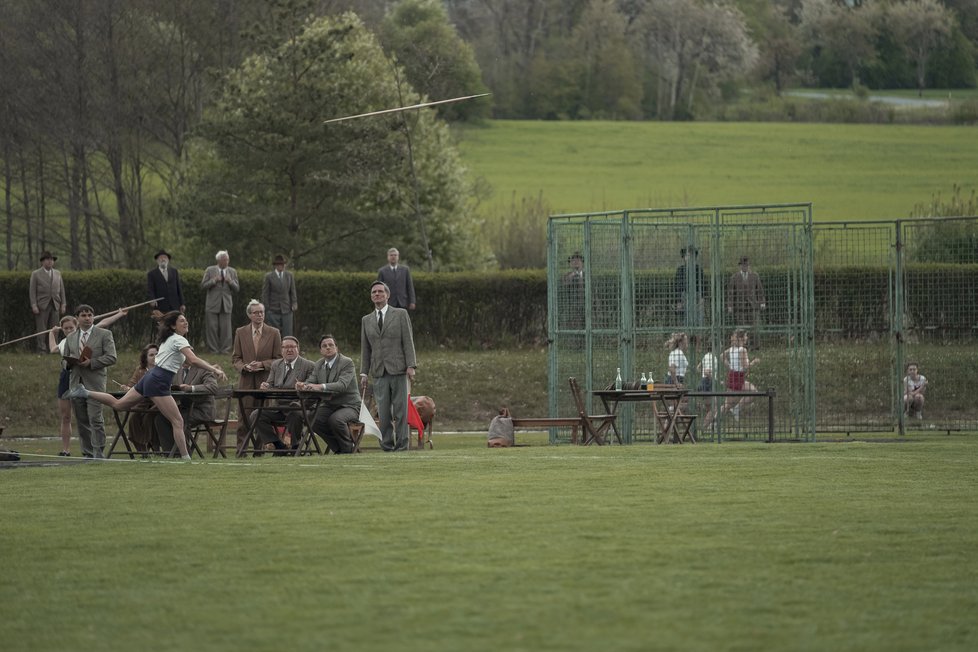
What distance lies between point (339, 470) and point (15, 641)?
26.0ft

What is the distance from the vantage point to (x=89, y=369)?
1859cm

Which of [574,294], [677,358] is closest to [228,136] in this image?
[574,294]

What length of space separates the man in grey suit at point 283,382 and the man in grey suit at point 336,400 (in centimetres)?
31

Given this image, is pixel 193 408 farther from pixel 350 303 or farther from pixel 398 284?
pixel 350 303

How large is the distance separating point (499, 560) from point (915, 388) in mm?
14307

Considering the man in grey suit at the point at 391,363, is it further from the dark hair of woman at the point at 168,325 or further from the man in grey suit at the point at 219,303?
the man in grey suit at the point at 219,303

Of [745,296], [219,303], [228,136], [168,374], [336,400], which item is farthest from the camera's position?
[228,136]

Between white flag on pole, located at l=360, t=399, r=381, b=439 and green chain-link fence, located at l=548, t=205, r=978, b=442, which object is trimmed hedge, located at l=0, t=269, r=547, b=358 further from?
white flag on pole, located at l=360, t=399, r=381, b=439

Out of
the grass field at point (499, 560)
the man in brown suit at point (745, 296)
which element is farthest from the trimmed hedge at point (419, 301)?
the grass field at point (499, 560)

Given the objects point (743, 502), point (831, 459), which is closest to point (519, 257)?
point (831, 459)

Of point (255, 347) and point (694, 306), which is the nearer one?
point (255, 347)

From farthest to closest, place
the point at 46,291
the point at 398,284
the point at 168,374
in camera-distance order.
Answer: the point at 46,291 → the point at 398,284 → the point at 168,374

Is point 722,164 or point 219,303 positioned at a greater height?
point 722,164

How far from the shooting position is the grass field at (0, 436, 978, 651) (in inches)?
290
